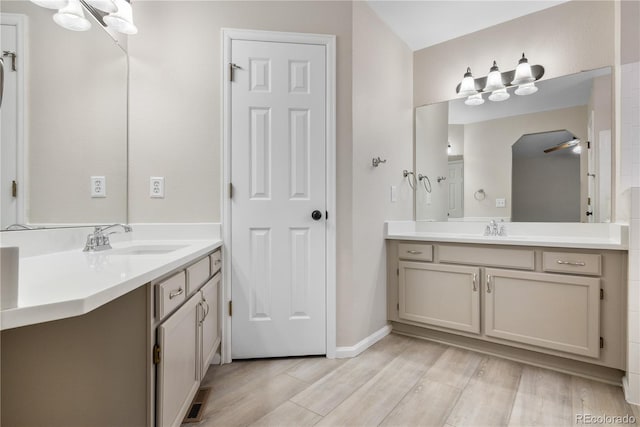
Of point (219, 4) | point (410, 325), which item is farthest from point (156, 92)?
point (410, 325)

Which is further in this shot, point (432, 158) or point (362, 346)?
point (432, 158)

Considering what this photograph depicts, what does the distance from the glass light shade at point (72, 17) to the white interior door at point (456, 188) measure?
256 centimetres

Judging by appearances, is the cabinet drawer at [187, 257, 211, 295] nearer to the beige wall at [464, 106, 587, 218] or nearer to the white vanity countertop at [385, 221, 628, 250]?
the white vanity countertop at [385, 221, 628, 250]

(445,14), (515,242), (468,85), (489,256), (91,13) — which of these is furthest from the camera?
(468,85)

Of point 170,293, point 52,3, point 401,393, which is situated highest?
point 52,3

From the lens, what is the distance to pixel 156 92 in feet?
6.09

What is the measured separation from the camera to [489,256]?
204cm

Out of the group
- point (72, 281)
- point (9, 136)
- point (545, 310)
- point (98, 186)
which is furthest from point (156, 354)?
point (545, 310)

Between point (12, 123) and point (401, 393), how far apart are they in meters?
2.04

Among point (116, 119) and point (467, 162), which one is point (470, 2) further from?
point (116, 119)

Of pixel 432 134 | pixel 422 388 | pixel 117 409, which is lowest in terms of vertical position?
pixel 422 388

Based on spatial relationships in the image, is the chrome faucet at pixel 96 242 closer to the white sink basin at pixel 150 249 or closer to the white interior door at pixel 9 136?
the white sink basin at pixel 150 249

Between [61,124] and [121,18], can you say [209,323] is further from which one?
[121,18]

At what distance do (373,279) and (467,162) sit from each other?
126cm
